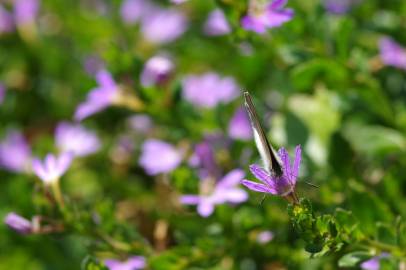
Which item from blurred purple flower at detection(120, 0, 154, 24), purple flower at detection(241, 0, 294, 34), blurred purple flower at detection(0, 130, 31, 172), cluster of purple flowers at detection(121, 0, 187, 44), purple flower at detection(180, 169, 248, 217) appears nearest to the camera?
purple flower at detection(241, 0, 294, 34)

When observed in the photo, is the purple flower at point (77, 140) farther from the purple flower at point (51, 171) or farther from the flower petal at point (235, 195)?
the flower petal at point (235, 195)

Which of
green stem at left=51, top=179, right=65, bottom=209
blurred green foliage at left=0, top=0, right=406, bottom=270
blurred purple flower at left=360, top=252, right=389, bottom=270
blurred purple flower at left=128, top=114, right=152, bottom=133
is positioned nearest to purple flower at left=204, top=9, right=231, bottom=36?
blurred green foliage at left=0, top=0, right=406, bottom=270

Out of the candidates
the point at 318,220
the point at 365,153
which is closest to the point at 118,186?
the point at 365,153

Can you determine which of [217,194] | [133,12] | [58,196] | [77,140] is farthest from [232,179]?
[133,12]

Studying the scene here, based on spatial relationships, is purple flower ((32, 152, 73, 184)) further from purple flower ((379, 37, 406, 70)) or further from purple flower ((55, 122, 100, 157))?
purple flower ((379, 37, 406, 70))

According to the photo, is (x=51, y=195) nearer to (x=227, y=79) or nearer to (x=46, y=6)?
(x=227, y=79)

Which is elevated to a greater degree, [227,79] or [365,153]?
[227,79]
